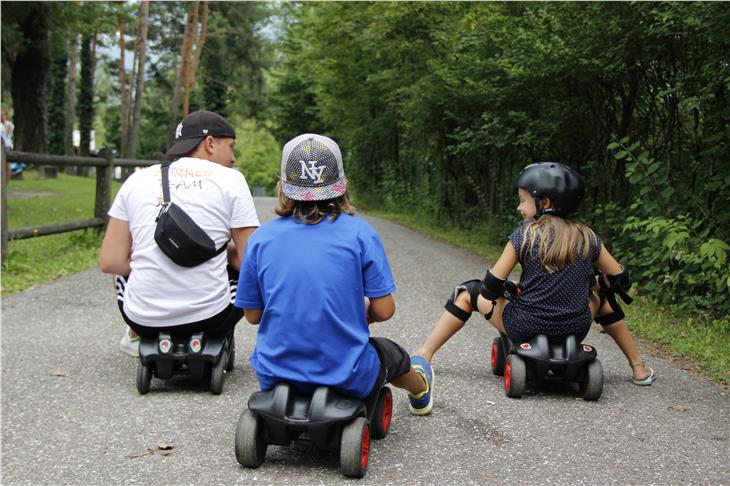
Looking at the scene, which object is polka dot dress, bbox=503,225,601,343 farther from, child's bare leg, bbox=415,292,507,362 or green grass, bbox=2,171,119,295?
green grass, bbox=2,171,119,295

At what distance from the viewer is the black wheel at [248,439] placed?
3896 mm

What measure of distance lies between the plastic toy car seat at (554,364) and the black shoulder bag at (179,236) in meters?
2.07

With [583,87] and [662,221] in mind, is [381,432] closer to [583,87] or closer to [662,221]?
[662,221]

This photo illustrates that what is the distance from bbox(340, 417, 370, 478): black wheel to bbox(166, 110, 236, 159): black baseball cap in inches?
95.4

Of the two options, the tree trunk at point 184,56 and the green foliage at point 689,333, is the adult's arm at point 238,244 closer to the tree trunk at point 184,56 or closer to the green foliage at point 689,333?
the green foliage at point 689,333

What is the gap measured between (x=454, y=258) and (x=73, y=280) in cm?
612

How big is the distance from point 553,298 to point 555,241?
363 millimetres

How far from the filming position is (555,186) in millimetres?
5203

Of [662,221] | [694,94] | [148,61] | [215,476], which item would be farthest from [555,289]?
[148,61]

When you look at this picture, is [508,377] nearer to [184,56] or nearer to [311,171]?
[311,171]

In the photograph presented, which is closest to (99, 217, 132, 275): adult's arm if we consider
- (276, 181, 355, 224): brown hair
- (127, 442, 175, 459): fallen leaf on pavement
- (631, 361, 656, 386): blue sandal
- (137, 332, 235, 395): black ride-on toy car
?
(137, 332, 235, 395): black ride-on toy car

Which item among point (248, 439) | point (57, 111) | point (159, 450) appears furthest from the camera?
point (57, 111)

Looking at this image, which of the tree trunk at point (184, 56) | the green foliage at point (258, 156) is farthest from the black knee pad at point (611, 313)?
the green foliage at point (258, 156)

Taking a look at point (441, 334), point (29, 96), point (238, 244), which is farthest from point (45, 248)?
point (29, 96)
